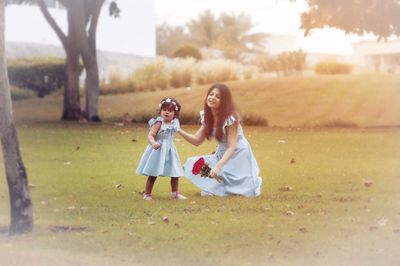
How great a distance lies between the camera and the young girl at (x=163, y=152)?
14.1 m

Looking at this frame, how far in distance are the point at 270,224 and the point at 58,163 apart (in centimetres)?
134

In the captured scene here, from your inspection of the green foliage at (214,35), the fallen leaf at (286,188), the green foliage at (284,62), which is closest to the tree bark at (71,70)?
the green foliage at (214,35)

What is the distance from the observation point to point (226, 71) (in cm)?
1393

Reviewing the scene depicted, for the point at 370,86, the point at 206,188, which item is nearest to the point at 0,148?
the point at 206,188

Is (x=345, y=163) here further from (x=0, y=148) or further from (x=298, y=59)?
(x=0, y=148)

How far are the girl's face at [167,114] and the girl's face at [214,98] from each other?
228 millimetres

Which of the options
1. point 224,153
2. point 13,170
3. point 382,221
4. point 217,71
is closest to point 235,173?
point 224,153

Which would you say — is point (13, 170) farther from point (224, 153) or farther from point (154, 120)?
point (224, 153)

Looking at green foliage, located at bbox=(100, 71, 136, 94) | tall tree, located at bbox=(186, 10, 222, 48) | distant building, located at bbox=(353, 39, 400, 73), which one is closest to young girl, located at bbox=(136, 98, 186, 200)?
green foliage, located at bbox=(100, 71, 136, 94)

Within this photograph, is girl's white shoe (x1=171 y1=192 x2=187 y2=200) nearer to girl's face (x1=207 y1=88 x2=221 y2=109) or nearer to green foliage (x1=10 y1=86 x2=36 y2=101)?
girl's face (x1=207 y1=88 x2=221 y2=109)

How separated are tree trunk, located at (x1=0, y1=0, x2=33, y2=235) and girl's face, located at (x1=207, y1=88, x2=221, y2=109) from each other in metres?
1.18

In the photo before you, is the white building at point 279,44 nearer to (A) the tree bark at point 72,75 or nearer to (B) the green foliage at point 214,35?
(B) the green foliage at point 214,35

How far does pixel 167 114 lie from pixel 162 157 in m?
0.35

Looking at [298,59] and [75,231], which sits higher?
[298,59]
